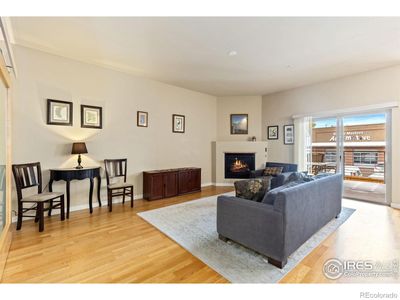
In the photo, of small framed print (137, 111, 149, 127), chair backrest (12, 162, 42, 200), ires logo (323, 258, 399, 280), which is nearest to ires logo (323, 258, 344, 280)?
ires logo (323, 258, 399, 280)

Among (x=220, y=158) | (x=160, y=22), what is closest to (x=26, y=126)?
(x=160, y=22)

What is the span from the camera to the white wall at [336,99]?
3.90m

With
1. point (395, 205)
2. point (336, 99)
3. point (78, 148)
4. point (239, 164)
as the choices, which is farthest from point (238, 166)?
point (78, 148)

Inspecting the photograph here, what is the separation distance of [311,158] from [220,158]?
8.23 ft

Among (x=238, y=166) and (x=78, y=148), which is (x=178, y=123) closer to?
(x=238, y=166)

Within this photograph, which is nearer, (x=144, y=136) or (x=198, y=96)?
(x=144, y=136)

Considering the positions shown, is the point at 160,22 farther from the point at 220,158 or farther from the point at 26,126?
the point at 220,158

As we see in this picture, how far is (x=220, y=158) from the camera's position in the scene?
20.3 ft

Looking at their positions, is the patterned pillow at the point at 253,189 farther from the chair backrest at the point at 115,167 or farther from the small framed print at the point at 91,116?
the small framed print at the point at 91,116

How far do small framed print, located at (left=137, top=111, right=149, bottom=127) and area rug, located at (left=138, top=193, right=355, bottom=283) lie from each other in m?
2.04

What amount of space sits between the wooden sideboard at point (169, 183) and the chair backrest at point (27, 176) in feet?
6.29

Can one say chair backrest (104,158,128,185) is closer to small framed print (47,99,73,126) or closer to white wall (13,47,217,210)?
white wall (13,47,217,210)

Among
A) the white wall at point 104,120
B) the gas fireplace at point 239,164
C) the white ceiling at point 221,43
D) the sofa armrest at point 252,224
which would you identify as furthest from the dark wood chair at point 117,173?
the gas fireplace at point 239,164

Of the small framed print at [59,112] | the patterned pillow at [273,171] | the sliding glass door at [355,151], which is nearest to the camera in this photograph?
the small framed print at [59,112]
